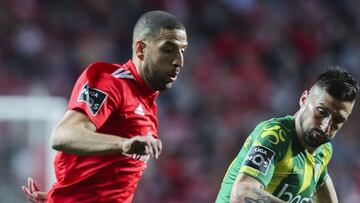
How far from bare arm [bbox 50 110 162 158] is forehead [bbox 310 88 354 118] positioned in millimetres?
1349

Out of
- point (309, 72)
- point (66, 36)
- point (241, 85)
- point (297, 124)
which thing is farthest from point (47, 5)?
point (297, 124)

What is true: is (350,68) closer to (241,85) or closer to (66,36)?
(241,85)

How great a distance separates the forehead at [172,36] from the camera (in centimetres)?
408

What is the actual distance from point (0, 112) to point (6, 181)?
615mm

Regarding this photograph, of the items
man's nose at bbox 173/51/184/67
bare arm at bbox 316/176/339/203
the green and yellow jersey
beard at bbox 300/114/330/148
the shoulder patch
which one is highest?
man's nose at bbox 173/51/184/67

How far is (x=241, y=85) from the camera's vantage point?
35.5ft

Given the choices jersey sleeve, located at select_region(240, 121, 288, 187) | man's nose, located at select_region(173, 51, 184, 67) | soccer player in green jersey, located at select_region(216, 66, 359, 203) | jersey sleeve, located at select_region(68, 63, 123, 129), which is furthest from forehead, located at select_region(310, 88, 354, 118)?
jersey sleeve, located at select_region(68, 63, 123, 129)

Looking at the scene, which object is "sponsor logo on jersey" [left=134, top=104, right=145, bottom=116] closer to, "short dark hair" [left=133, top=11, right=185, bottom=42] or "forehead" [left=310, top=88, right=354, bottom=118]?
"short dark hair" [left=133, top=11, right=185, bottom=42]

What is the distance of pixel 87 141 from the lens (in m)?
3.38

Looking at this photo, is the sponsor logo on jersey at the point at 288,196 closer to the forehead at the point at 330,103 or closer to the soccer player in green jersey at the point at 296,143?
the soccer player in green jersey at the point at 296,143

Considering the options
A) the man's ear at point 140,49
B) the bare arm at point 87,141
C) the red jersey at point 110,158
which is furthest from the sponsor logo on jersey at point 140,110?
the bare arm at point 87,141

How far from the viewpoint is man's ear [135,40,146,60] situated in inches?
164

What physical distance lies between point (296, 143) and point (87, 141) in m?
1.42

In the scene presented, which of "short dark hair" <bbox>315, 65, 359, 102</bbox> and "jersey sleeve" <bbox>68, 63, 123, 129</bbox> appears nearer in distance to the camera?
"jersey sleeve" <bbox>68, 63, 123, 129</bbox>
